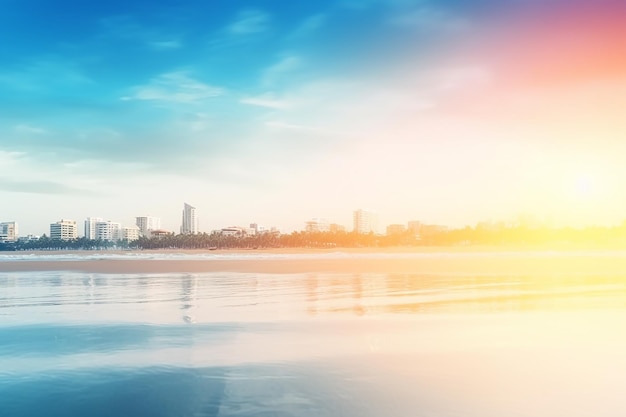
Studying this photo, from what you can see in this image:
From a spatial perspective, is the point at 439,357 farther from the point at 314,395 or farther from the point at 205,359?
the point at 205,359

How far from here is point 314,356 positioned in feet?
38.8

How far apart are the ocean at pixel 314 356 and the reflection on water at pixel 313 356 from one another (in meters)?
0.04

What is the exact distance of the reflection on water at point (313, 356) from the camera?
8570 millimetres

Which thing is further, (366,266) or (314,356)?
(366,266)

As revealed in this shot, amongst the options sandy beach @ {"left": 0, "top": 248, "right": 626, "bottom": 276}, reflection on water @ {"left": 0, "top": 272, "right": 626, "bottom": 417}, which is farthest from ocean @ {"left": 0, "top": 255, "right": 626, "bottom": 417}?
sandy beach @ {"left": 0, "top": 248, "right": 626, "bottom": 276}

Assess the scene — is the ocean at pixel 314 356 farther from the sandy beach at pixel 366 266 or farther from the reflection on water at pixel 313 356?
the sandy beach at pixel 366 266

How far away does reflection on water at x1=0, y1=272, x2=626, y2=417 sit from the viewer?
857cm

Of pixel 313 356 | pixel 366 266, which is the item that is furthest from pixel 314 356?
pixel 366 266

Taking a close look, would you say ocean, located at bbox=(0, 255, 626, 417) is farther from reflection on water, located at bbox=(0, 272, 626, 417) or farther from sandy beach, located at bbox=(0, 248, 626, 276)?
sandy beach, located at bbox=(0, 248, 626, 276)

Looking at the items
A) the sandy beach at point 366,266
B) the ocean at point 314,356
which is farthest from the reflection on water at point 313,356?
the sandy beach at point 366,266

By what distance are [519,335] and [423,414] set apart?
7.16 metres

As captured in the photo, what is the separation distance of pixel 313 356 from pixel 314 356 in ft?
0.07

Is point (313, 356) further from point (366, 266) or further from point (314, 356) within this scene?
point (366, 266)

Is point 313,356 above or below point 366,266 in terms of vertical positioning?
above
